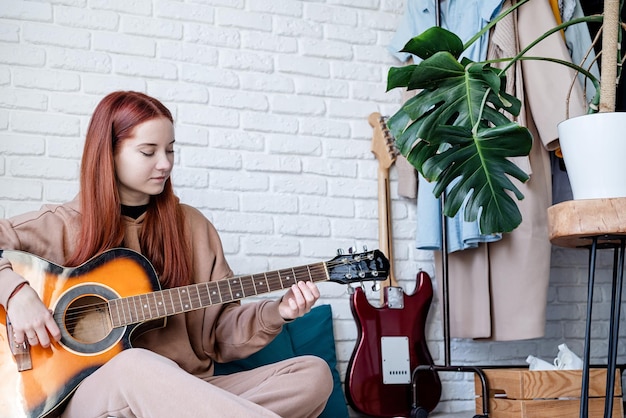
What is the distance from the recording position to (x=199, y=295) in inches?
72.4

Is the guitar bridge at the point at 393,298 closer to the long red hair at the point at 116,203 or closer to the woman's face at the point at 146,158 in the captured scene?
the long red hair at the point at 116,203

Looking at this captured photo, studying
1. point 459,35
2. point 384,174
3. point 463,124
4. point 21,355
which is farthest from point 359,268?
point 459,35

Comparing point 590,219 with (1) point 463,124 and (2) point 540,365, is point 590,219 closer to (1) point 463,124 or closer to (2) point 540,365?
(1) point 463,124

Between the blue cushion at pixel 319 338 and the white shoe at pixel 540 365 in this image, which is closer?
the white shoe at pixel 540 365

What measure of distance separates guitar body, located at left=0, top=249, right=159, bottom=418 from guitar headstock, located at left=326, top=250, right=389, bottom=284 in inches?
18.0

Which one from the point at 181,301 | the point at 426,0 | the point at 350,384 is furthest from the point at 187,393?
the point at 426,0

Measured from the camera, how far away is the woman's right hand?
5.42ft

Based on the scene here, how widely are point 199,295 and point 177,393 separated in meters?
0.39

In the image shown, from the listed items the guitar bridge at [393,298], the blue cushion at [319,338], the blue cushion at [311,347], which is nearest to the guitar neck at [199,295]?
the blue cushion at [311,347]

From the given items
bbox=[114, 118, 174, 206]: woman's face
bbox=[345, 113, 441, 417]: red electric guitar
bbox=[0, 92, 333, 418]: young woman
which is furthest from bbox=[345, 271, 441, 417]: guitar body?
bbox=[114, 118, 174, 206]: woman's face

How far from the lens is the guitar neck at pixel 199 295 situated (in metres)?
1.77

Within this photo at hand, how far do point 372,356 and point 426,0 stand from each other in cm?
132

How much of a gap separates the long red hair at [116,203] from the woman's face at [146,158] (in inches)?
0.8

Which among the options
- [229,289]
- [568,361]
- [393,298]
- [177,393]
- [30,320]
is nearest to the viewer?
[177,393]
